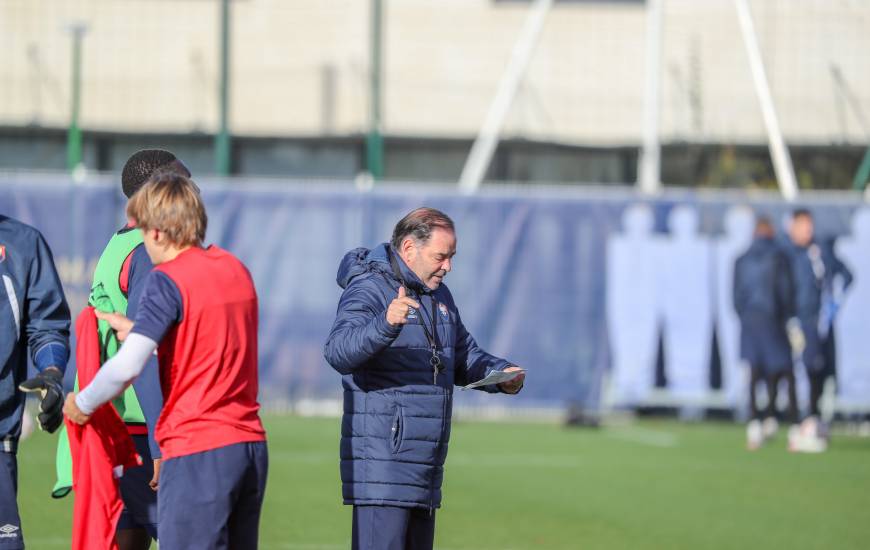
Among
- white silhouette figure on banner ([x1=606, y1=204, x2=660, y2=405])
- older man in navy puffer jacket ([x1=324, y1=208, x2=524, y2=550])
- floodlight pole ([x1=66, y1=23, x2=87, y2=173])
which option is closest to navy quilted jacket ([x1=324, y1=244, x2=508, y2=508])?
older man in navy puffer jacket ([x1=324, y1=208, x2=524, y2=550])

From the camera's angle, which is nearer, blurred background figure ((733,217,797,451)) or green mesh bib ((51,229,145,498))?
green mesh bib ((51,229,145,498))

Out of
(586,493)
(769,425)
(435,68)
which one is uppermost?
(435,68)

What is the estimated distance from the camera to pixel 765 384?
17828 mm

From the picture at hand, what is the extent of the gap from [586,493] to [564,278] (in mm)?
6964

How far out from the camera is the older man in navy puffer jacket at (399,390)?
19.3ft

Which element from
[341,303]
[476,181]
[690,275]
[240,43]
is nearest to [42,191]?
[476,181]

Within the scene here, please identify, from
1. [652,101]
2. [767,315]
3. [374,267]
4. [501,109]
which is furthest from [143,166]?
[501,109]

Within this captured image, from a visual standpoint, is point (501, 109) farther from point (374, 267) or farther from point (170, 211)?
point (170, 211)

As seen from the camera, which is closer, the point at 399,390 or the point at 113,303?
the point at 399,390

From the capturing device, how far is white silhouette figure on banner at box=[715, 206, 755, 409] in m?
18.7

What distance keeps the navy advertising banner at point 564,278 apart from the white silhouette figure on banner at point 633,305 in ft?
0.06

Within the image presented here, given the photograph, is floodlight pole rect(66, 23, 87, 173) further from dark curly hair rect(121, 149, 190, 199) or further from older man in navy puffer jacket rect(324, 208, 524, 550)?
older man in navy puffer jacket rect(324, 208, 524, 550)

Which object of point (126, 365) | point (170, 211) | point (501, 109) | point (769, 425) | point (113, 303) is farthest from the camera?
point (501, 109)

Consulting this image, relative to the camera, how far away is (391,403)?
5941 mm
